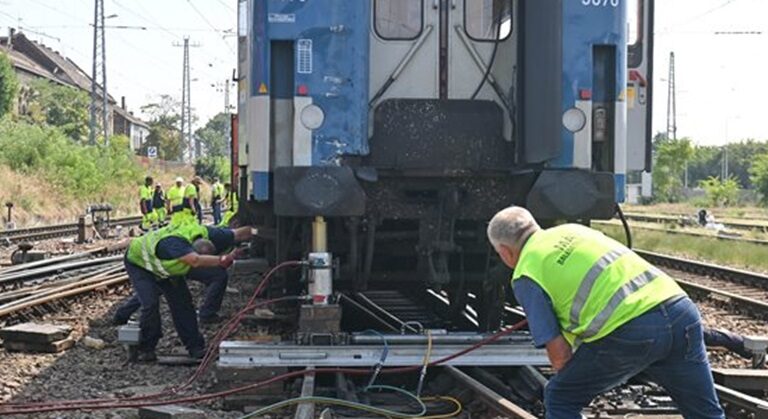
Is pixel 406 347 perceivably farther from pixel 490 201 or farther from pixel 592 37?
pixel 592 37

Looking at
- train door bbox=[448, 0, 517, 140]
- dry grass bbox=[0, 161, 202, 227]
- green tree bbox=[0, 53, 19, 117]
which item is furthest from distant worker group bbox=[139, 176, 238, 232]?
green tree bbox=[0, 53, 19, 117]

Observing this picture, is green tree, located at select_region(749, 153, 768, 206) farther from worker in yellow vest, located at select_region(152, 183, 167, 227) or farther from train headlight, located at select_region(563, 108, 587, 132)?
train headlight, located at select_region(563, 108, 587, 132)

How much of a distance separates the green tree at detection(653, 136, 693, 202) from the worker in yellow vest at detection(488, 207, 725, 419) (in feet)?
205

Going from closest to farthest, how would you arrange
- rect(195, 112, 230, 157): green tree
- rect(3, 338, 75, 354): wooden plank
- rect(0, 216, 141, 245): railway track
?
rect(3, 338, 75, 354): wooden plank
rect(0, 216, 141, 245): railway track
rect(195, 112, 230, 157): green tree

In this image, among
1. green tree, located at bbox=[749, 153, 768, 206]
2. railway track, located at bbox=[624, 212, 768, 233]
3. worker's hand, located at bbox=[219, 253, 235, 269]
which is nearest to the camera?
worker's hand, located at bbox=[219, 253, 235, 269]

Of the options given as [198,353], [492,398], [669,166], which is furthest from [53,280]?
[669,166]

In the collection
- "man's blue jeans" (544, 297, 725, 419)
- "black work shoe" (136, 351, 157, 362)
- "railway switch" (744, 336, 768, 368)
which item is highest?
"man's blue jeans" (544, 297, 725, 419)

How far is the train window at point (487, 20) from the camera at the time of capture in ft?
26.4

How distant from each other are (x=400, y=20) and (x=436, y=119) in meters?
0.90

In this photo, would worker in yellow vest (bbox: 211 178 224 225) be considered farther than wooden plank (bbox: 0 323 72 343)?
Yes

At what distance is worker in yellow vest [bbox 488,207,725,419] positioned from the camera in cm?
425

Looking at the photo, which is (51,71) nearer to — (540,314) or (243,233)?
(243,233)

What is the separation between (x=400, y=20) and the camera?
26.3 ft

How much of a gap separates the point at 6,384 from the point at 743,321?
25.9 ft
